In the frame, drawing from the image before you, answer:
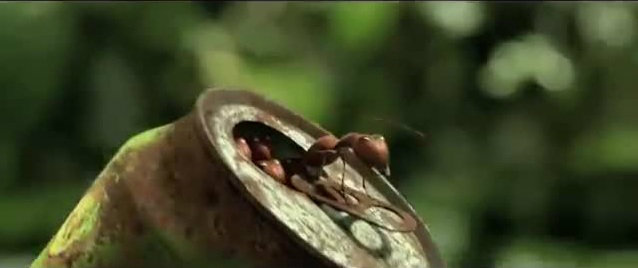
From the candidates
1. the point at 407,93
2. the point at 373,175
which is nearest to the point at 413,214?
the point at 373,175

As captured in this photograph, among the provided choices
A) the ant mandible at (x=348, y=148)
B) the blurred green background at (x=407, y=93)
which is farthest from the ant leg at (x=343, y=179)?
the blurred green background at (x=407, y=93)

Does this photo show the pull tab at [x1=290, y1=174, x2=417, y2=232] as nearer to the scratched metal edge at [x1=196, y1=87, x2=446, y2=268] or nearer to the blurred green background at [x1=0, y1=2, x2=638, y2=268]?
the scratched metal edge at [x1=196, y1=87, x2=446, y2=268]

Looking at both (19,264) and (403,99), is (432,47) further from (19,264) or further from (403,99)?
(19,264)

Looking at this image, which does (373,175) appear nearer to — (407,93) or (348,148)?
(348,148)

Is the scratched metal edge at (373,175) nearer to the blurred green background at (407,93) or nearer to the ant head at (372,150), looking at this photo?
the ant head at (372,150)

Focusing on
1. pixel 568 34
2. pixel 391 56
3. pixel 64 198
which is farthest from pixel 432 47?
pixel 64 198

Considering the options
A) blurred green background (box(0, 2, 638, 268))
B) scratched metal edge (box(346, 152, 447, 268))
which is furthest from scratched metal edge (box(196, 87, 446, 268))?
blurred green background (box(0, 2, 638, 268))

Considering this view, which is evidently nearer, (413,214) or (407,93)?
(413,214)
